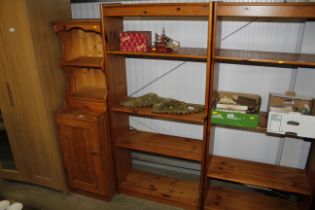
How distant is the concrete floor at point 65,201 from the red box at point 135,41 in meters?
1.39

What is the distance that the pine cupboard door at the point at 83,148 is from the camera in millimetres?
2096

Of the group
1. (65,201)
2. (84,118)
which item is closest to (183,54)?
(84,118)

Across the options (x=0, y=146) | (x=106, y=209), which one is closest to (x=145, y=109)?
(x=106, y=209)

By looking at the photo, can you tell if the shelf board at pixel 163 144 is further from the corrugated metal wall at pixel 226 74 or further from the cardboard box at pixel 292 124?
the cardboard box at pixel 292 124

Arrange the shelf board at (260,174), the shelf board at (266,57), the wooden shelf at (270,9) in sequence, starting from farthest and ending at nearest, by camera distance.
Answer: the shelf board at (260,174) → the shelf board at (266,57) → the wooden shelf at (270,9)

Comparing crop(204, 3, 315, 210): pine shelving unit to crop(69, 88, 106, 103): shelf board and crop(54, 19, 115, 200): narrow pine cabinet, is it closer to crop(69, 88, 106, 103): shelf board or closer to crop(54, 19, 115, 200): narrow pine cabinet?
crop(54, 19, 115, 200): narrow pine cabinet

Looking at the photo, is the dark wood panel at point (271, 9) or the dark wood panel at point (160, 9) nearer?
the dark wood panel at point (271, 9)

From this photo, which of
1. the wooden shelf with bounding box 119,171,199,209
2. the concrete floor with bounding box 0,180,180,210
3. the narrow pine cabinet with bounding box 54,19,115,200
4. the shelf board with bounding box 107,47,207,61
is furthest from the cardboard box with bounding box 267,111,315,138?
the narrow pine cabinet with bounding box 54,19,115,200

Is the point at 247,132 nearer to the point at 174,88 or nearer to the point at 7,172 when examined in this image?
the point at 174,88

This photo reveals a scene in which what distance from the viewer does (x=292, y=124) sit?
168 centimetres

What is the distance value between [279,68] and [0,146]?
263cm

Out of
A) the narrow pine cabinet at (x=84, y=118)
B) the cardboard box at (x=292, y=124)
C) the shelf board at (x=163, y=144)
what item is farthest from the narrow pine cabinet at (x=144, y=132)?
the cardboard box at (x=292, y=124)

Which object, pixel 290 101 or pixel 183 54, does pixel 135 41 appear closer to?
pixel 183 54

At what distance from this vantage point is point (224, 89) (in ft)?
7.04
